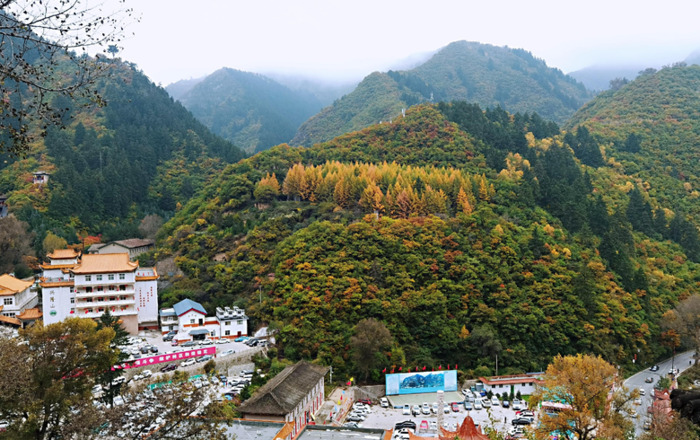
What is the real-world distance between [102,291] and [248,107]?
88.7 m

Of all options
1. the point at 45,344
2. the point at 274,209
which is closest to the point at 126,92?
the point at 274,209

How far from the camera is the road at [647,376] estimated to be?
76.1ft

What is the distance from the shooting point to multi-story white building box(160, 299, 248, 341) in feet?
91.1

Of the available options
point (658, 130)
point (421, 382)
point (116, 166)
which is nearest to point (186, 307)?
point (421, 382)

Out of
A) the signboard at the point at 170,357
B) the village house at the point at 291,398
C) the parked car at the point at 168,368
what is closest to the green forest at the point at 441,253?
the village house at the point at 291,398

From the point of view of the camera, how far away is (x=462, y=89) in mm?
117188

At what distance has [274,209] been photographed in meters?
39.1

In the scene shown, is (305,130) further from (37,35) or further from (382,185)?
(37,35)

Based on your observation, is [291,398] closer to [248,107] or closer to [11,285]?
[11,285]

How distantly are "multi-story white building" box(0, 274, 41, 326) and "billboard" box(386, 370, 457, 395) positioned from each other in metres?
19.2

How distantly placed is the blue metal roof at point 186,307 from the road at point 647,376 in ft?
69.0

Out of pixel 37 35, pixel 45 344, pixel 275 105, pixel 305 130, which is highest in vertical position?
pixel 275 105

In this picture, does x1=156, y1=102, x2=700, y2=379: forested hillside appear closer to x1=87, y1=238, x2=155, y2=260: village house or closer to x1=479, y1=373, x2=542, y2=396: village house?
x1=479, y1=373, x2=542, y2=396: village house

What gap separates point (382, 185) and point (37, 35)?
33298mm
